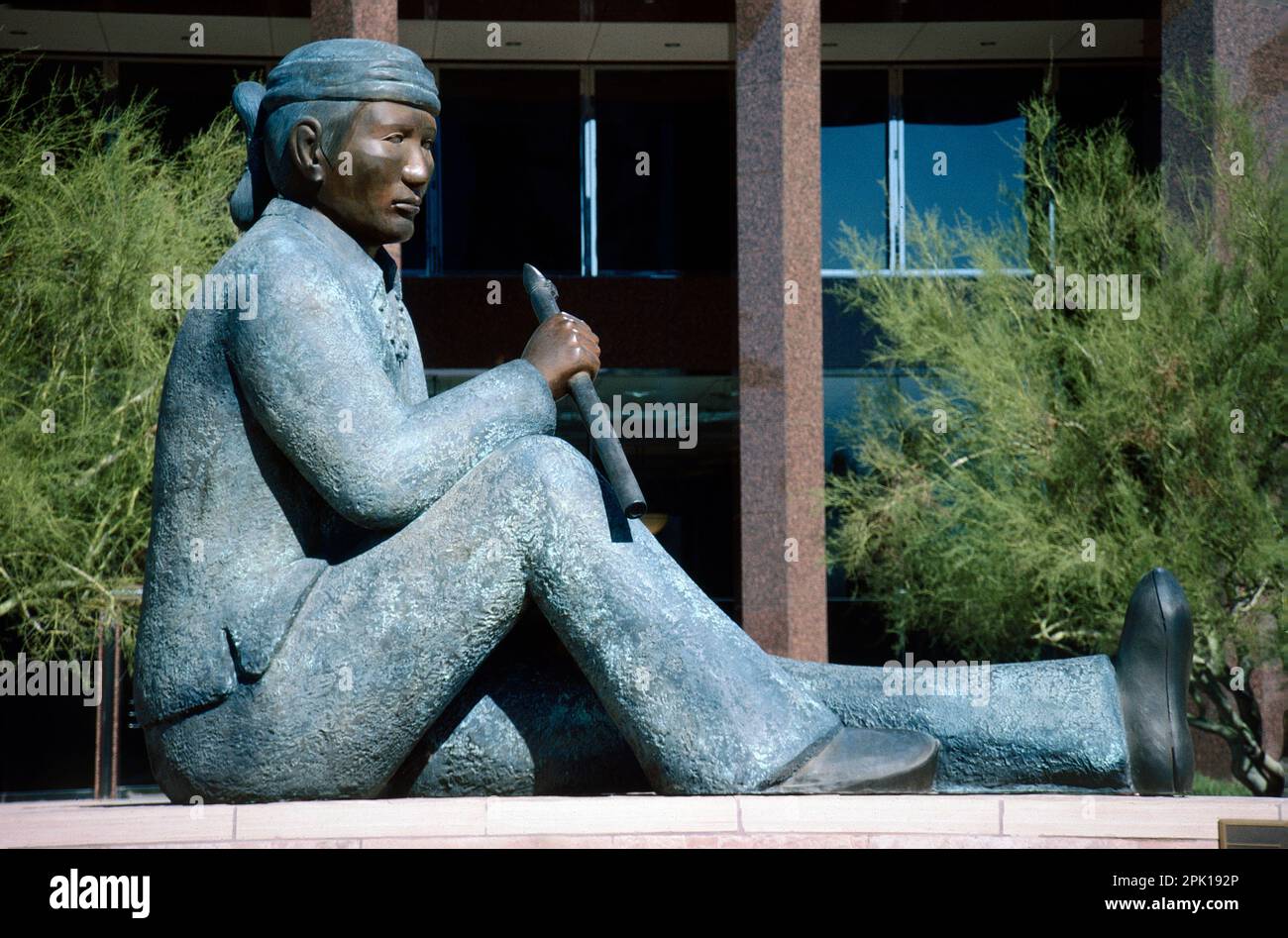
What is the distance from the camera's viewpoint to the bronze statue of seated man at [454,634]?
147 inches

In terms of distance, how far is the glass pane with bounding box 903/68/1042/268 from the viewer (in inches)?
680

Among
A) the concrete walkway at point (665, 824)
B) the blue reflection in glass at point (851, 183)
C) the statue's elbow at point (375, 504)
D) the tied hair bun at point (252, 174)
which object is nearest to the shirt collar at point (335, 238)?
the tied hair bun at point (252, 174)

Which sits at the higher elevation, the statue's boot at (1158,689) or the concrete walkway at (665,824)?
the statue's boot at (1158,689)

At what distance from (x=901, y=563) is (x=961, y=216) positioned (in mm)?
4797

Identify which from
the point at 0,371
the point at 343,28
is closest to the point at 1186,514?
the point at 343,28

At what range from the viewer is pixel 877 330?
664 inches

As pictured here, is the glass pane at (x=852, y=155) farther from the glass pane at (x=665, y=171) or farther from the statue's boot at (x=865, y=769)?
the statue's boot at (x=865, y=769)

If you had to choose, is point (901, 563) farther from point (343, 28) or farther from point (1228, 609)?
point (343, 28)

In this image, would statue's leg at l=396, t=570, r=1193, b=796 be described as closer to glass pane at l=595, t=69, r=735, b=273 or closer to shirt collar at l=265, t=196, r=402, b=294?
shirt collar at l=265, t=196, r=402, b=294

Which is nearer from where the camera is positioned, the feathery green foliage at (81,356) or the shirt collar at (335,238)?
the shirt collar at (335,238)

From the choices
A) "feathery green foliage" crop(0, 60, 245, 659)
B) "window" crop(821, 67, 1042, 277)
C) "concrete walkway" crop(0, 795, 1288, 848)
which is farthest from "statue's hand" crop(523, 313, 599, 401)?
"window" crop(821, 67, 1042, 277)

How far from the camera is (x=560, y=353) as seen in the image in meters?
4.02

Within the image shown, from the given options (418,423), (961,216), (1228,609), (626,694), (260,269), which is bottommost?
(1228,609)

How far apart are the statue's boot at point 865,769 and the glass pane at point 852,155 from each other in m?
13.6
